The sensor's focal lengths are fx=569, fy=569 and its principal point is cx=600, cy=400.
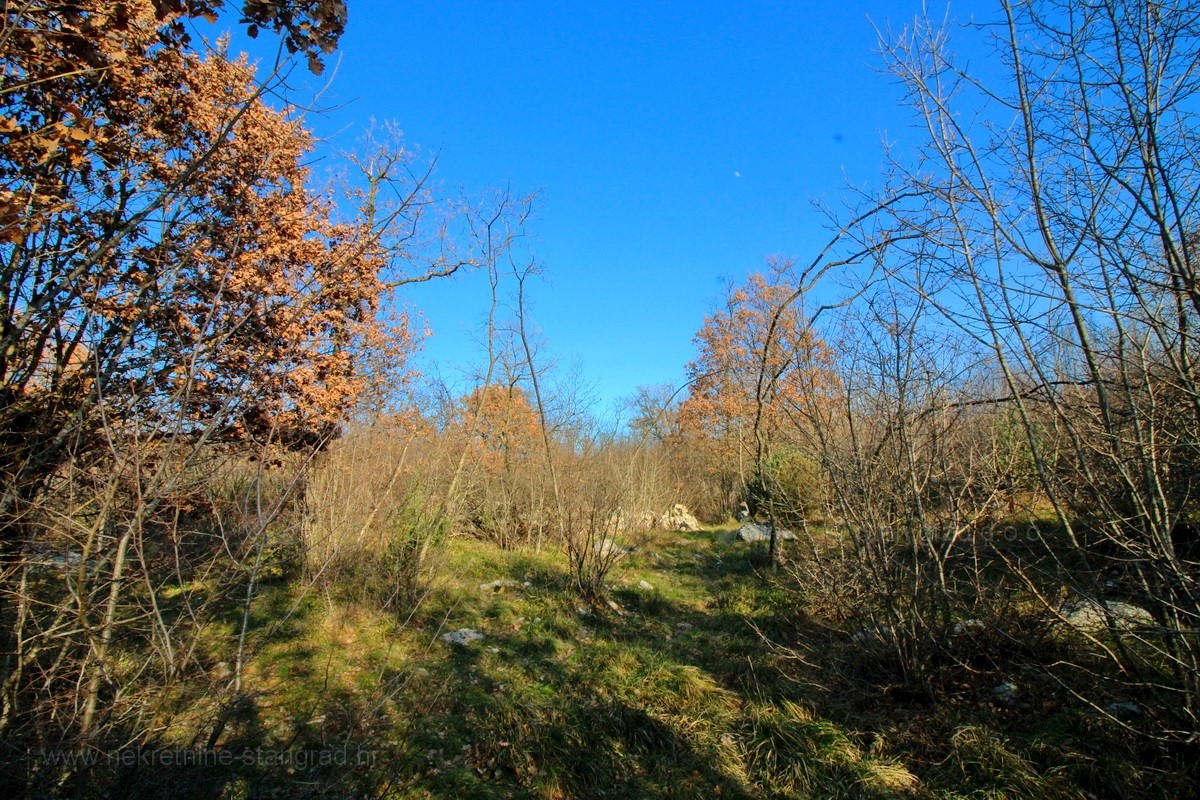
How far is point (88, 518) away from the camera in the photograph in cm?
312

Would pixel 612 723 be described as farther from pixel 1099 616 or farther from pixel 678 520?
pixel 678 520

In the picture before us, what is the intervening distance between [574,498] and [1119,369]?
631cm

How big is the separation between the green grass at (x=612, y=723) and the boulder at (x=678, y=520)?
7.11m

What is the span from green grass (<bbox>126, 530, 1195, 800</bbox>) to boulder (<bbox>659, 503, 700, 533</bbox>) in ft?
23.3

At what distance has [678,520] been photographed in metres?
14.1

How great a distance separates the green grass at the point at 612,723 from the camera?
323 centimetres

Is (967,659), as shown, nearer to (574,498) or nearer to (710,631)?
(710,631)

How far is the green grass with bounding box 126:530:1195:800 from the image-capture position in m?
3.23

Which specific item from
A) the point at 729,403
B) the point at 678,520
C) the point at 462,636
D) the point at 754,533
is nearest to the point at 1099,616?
the point at 462,636

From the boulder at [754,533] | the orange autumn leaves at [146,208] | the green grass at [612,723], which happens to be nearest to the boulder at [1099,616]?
the green grass at [612,723]

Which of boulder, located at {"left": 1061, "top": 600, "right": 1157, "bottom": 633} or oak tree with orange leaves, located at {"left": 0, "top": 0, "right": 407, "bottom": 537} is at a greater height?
oak tree with orange leaves, located at {"left": 0, "top": 0, "right": 407, "bottom": 537}

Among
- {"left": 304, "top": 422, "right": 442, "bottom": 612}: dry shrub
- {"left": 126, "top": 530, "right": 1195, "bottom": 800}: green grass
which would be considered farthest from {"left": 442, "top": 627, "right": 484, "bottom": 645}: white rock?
{"left": 304, "top": 422, "right": 442, "bottom": 612}: dry shrub

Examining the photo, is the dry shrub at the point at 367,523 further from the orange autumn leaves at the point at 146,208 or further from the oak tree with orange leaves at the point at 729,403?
the oak tree with orange leaves at the point at 729,403

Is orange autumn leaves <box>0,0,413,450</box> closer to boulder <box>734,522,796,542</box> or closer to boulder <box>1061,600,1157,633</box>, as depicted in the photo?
boulder <box>1061,600,1157,633</box>
